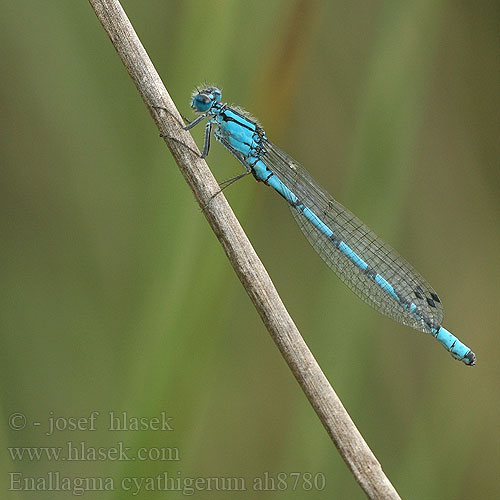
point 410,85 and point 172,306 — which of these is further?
point 410,85

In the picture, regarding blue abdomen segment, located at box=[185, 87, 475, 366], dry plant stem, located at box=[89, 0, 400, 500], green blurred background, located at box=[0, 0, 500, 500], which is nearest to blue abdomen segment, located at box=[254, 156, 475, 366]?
blue abdomen segment, located at box=[185, 87, 475, 366]

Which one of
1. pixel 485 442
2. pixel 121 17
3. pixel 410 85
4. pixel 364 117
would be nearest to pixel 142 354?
pixel 121 17

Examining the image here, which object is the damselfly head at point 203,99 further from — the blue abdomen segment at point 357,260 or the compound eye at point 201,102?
the blue abdomen segment at point 357,260

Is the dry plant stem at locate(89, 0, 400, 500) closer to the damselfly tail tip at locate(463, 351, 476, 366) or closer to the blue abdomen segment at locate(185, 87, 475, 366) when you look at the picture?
the blue abdomen segment at locate(185, 87, 475, 366)

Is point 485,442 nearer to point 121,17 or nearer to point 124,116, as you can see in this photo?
point 124,116

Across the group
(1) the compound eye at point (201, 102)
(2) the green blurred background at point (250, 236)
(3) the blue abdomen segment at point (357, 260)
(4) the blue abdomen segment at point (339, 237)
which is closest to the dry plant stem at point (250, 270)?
(2) the green blurred background at point (250, 236)
